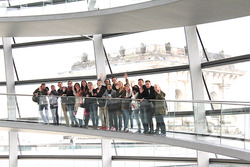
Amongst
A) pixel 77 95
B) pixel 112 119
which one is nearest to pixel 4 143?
pixel 77 95

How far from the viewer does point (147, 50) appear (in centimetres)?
1936

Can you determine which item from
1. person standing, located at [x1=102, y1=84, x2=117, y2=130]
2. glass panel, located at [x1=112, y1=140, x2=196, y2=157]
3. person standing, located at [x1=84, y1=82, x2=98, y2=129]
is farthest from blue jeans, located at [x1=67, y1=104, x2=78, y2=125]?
glass panel, located at [x1=112, y1=140, x2=196, y2=157]

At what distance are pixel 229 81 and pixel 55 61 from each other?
9.85 m

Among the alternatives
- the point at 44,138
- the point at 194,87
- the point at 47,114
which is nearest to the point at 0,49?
the point at 44,138

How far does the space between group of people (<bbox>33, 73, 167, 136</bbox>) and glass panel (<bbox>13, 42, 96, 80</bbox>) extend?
4.20 metres

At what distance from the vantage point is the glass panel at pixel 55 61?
21125mm

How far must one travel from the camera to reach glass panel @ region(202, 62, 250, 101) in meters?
15.4

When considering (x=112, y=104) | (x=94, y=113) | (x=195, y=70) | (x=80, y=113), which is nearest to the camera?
(x=112, y=104)

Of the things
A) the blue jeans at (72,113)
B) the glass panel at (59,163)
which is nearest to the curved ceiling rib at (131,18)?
the blue jeans at (72,113)

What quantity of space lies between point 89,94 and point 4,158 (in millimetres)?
9583

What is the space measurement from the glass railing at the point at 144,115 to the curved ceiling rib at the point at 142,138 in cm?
14

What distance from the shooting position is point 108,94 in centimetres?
1533

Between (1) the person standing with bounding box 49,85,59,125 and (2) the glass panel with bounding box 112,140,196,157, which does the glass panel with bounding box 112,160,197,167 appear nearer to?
(2) the glass panel with bounding box 112,140,196,157

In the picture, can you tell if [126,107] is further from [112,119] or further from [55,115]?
[55,115]
